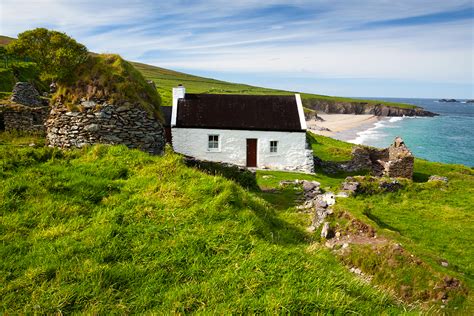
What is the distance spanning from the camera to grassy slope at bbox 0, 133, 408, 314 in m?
5.12

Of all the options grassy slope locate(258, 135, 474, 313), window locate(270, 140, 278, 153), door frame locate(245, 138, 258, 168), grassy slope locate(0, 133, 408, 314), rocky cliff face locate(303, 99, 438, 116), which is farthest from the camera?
rocky cliff face locate(303, 99, 438, 116)

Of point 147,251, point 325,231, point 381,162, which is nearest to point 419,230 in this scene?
point 325,231

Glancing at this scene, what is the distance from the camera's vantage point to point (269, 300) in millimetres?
5078

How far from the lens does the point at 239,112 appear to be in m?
32.9

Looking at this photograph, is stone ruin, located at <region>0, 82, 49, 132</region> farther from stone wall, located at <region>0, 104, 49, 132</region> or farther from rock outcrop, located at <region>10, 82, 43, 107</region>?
rock outcrop, located at <region>10, 82, 43, 107</region>

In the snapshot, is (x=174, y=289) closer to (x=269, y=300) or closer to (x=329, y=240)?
(x=269, y=300)

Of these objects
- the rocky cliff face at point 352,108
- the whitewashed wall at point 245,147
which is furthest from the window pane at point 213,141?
the rocky cliff face at point 352,108

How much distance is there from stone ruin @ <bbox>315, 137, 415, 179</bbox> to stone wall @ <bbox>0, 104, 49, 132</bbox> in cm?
2456

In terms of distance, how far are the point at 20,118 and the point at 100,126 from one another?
1452cm

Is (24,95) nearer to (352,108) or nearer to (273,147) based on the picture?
(273,147)

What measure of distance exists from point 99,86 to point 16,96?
21111mm

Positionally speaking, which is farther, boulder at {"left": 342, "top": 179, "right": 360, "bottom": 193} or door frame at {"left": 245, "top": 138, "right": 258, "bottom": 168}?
door frame at {"left": 245, "top": 138, "right": 258, "bottom": 168}

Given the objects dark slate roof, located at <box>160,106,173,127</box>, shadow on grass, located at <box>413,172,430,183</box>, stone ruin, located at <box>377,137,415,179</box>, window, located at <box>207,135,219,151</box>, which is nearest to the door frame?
window, located at <box>207,135,219,151</box>

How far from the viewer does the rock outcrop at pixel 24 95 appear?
28.2 m
